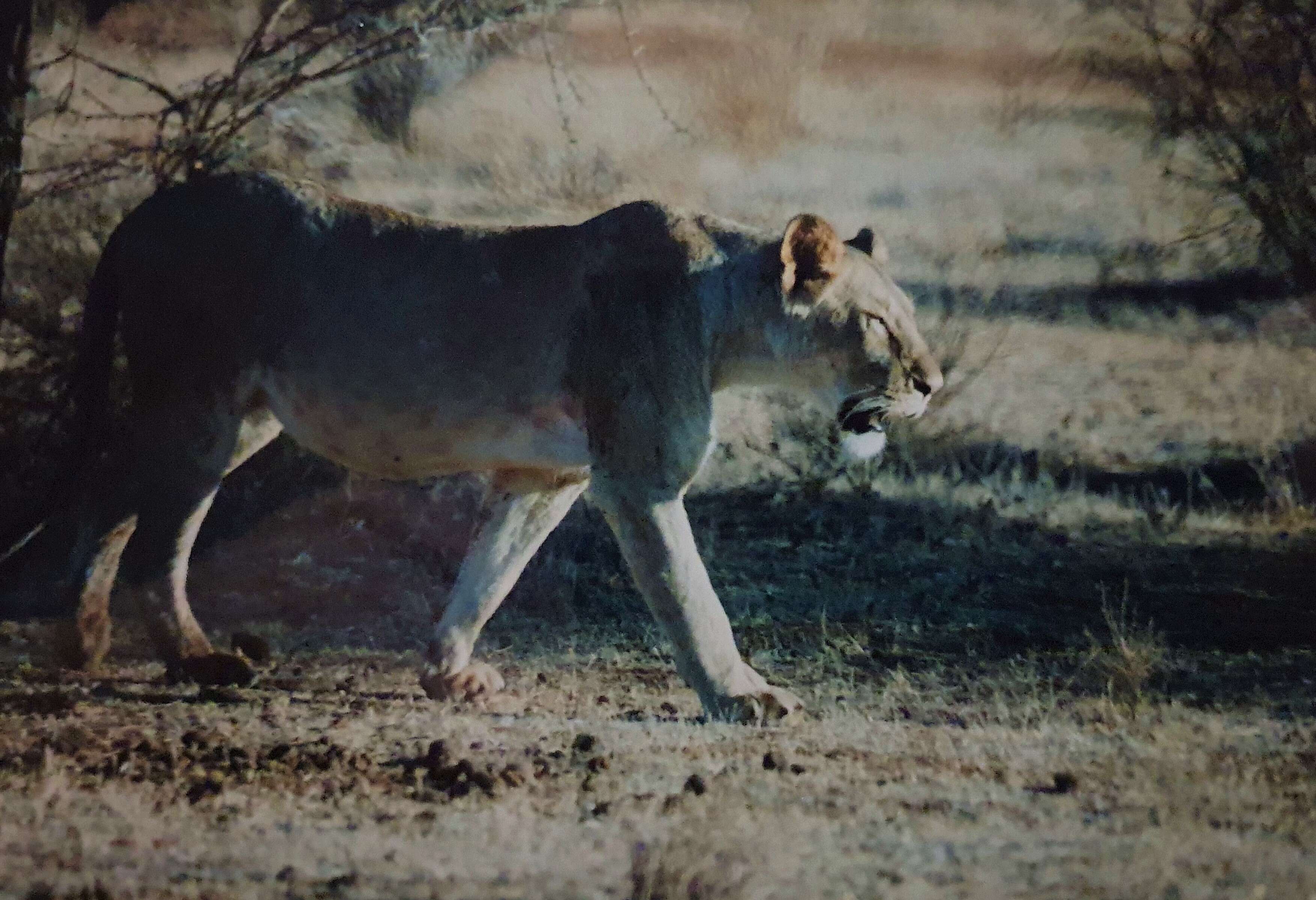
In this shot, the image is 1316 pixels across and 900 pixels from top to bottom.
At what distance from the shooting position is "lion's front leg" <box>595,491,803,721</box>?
4754mm

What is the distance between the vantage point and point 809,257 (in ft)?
15.9

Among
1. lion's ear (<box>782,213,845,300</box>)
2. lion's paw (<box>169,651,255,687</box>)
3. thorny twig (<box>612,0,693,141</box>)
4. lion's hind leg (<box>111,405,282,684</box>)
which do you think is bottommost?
lion's paw (<box>169,651,255,687</box>)

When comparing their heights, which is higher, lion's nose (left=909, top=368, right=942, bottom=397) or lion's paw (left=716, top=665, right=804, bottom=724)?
lion's nose (left=909, top=368, right=942, bottom=397)

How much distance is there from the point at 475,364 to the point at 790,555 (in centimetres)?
313

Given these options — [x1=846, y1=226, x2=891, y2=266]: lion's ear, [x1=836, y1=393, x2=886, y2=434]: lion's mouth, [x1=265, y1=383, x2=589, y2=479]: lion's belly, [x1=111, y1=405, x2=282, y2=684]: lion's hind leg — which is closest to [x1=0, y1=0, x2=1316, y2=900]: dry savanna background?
[x1=111, y1=405, x2=282, y2=684]: lion's hind leg

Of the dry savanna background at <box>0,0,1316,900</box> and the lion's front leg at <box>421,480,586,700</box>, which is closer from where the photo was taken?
the dry savanna background at <box>0,0,1316,900</box>

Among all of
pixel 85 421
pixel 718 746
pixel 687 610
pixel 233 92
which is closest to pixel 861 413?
pixel 687 610

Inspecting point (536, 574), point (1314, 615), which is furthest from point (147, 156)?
point (1314, 615)

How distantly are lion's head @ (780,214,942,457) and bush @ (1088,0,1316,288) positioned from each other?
5.04 metres

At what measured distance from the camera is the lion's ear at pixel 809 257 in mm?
4793

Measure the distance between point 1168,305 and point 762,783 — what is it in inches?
323

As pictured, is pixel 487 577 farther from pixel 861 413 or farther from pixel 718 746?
pixel 861 413

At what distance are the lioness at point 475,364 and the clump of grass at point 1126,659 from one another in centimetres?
121

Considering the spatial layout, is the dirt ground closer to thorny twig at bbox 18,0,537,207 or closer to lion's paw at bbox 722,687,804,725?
lion's paw at bbox 722,687,804,725
